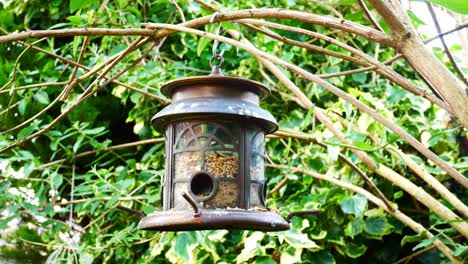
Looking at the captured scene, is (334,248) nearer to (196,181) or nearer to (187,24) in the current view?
(196,181)

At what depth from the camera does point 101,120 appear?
3.12 metres

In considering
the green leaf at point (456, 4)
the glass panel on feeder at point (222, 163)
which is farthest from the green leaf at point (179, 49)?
the green leaf at point (456, 4)

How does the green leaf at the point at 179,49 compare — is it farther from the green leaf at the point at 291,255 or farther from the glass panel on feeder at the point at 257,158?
the glass panel on feeder at the point at 257,158

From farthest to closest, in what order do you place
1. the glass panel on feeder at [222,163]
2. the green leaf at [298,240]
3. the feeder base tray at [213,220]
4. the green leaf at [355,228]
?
1. the green leaf at [355,228]
2. the green leaf at [298,240]
3. the glass panel on feeder at [222,163]
4. the feeder base tray at [213,220]

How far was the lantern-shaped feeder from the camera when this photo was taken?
1.49 metres

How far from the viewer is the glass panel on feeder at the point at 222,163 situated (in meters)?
1.53

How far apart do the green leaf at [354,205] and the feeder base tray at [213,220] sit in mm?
708

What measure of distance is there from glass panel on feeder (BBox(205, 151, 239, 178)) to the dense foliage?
51 centimetres

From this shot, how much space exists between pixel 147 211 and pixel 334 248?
0.75 m

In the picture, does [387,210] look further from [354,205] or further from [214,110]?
[214,110]

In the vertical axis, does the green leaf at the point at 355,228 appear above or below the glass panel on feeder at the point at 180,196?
above

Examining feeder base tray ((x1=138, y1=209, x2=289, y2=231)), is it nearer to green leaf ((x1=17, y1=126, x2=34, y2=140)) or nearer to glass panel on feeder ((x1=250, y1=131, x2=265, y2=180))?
glass panel on feeder ((x1=250, y1=131, x2=265, y2=180))

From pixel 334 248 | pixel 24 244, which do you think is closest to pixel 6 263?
pixel 24 244

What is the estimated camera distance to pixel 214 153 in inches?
60.9
